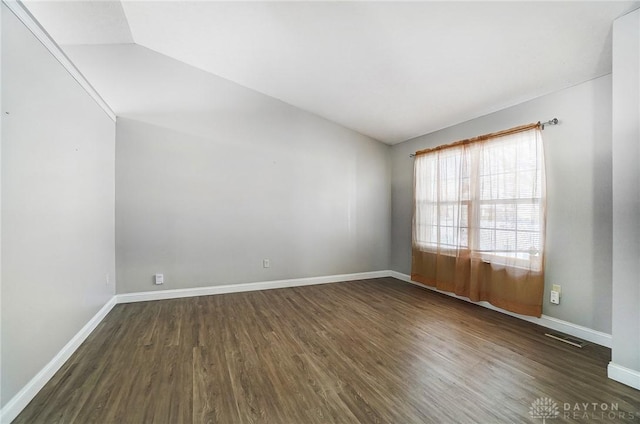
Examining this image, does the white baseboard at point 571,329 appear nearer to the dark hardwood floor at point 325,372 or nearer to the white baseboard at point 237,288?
the dark hardwood floor at point 325,372

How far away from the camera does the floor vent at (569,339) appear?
2361 mm

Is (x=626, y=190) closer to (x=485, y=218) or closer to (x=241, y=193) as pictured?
(x=485, y=218)

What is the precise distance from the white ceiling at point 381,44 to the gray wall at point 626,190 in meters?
0.27

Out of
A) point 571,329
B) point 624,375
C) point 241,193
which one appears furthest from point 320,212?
point 624,375

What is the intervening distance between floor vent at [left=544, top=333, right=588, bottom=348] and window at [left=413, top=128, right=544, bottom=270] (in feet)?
2.05

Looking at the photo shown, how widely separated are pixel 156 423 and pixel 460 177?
3.82 meters

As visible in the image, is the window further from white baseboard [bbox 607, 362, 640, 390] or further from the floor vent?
white baseboard [bbox 607, 362, 640, 390]

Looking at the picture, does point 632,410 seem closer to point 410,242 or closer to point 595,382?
point 595,382

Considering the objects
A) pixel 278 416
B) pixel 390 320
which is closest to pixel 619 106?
pixel 390 320

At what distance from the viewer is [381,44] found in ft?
8.34

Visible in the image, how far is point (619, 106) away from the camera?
185cm

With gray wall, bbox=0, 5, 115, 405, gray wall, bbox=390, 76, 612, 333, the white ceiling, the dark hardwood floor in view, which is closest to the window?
gray wall, bbox=390, 76, 612, 333

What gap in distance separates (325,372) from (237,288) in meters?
2.36

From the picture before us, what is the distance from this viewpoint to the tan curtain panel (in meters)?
2.79
